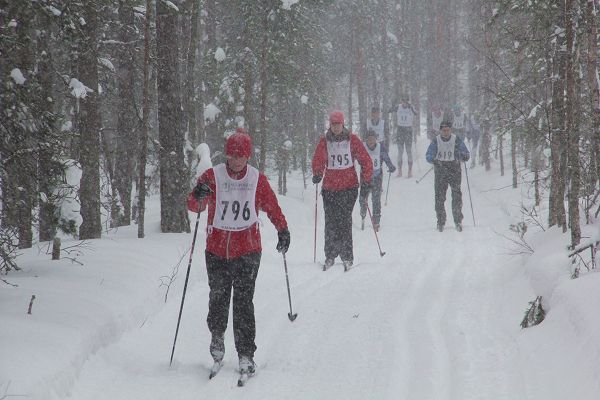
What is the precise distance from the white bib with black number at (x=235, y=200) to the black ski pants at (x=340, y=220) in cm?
422

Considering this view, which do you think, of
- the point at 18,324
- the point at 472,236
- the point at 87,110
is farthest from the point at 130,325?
the point at 472,236

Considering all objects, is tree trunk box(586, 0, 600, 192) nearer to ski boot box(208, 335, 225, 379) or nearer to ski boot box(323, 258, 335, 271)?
ski boot box(323, 258, 335, 271)

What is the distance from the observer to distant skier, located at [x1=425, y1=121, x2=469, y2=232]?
12961 millimetres

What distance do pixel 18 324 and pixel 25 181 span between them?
166 cm

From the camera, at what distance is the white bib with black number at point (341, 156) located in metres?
9.38

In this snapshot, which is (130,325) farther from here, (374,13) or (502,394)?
(374,13)

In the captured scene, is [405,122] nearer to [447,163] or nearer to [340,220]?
[447,163]

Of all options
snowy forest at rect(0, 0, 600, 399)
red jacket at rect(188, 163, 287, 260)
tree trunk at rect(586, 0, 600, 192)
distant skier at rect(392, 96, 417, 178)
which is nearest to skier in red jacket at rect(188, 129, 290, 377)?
red jacket at rect(188, 163, 287, 260)

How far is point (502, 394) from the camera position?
176 inches

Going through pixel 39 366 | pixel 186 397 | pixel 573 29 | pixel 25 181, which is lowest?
pixel 186 397

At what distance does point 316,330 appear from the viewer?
20.7 ft

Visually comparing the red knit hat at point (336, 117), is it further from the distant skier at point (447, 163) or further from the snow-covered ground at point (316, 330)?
the distant skier at point (447, 163)

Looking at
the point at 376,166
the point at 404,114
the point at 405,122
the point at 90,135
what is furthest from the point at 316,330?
the point at 405,122

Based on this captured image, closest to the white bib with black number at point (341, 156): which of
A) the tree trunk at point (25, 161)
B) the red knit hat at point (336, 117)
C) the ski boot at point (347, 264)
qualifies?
the red knit hat at point (336, 117)
